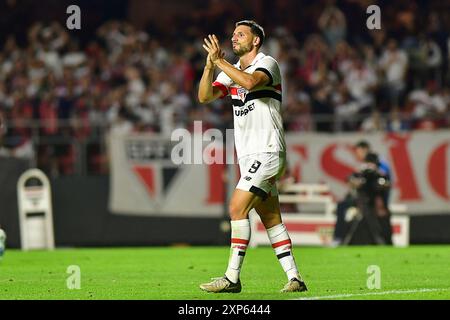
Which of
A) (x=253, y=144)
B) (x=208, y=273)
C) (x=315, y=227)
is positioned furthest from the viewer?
(x=315, y=227)

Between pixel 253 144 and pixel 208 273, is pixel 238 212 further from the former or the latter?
pixel 208 273

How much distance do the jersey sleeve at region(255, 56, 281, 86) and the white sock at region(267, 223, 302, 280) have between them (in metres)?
1.40

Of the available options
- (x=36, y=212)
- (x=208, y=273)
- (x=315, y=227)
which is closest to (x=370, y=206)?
(x=315, y=227)

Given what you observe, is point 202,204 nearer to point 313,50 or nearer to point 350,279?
point 313,50

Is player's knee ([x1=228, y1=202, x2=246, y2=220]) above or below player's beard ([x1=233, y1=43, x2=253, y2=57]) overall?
below

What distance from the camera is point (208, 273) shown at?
48.2 ft

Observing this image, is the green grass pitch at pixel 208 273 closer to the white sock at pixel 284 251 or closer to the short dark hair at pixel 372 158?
the white sock at pixel 284 251

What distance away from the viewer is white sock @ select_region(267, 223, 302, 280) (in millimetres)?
11391

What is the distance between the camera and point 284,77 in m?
25.9

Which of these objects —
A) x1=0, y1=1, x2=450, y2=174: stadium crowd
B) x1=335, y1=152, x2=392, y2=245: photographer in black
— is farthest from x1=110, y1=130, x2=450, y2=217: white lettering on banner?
x1=335, y1=152, x2=392, y2=245: photographer in black

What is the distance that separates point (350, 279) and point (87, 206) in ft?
35.7

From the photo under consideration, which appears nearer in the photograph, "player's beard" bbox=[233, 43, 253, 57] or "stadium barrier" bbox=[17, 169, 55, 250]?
"player's beard" bbox=[233, 43, 253, 57]

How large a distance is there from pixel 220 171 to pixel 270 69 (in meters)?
12.2

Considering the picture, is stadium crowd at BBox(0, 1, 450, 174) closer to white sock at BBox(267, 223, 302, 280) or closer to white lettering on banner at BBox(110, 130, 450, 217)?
white lettering on banner at BBox(110, 130, 450, 217)
